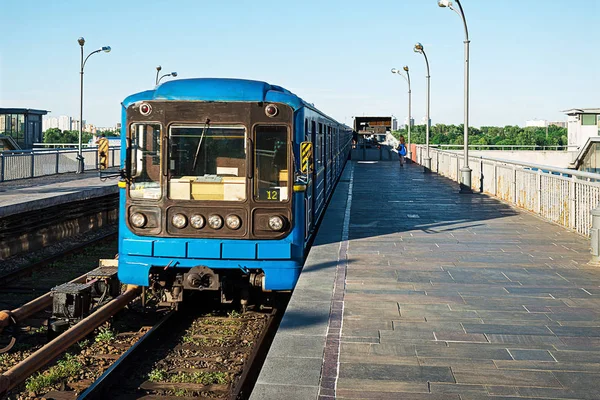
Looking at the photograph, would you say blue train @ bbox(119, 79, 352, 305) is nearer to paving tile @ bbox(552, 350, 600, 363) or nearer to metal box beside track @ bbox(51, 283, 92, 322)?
metal box beside track @ bbox(51, 283, 92, 322)

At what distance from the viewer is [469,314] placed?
7.11 meters

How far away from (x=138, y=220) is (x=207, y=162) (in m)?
1.19

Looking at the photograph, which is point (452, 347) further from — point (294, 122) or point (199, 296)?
point (199, 296)

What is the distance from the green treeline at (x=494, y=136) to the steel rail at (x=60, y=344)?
91.4 metres

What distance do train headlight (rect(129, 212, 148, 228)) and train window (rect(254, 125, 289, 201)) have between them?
148cm

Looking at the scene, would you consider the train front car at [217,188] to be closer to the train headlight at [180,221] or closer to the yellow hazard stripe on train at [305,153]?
the train headlight at [180,221]

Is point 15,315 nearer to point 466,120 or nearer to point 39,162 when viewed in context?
point 466,120

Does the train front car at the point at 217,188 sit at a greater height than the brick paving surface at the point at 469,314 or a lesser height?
greater

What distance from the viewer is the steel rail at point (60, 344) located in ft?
20.9

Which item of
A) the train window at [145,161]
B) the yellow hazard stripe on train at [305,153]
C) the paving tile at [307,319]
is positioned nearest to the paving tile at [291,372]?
the paving tile at [307,319]

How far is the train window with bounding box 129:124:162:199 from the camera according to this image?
915 centimetres

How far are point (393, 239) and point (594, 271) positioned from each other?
11.8ft

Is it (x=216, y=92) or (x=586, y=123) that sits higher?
(x=586, y=123)

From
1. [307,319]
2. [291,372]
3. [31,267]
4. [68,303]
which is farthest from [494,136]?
[291,372]
